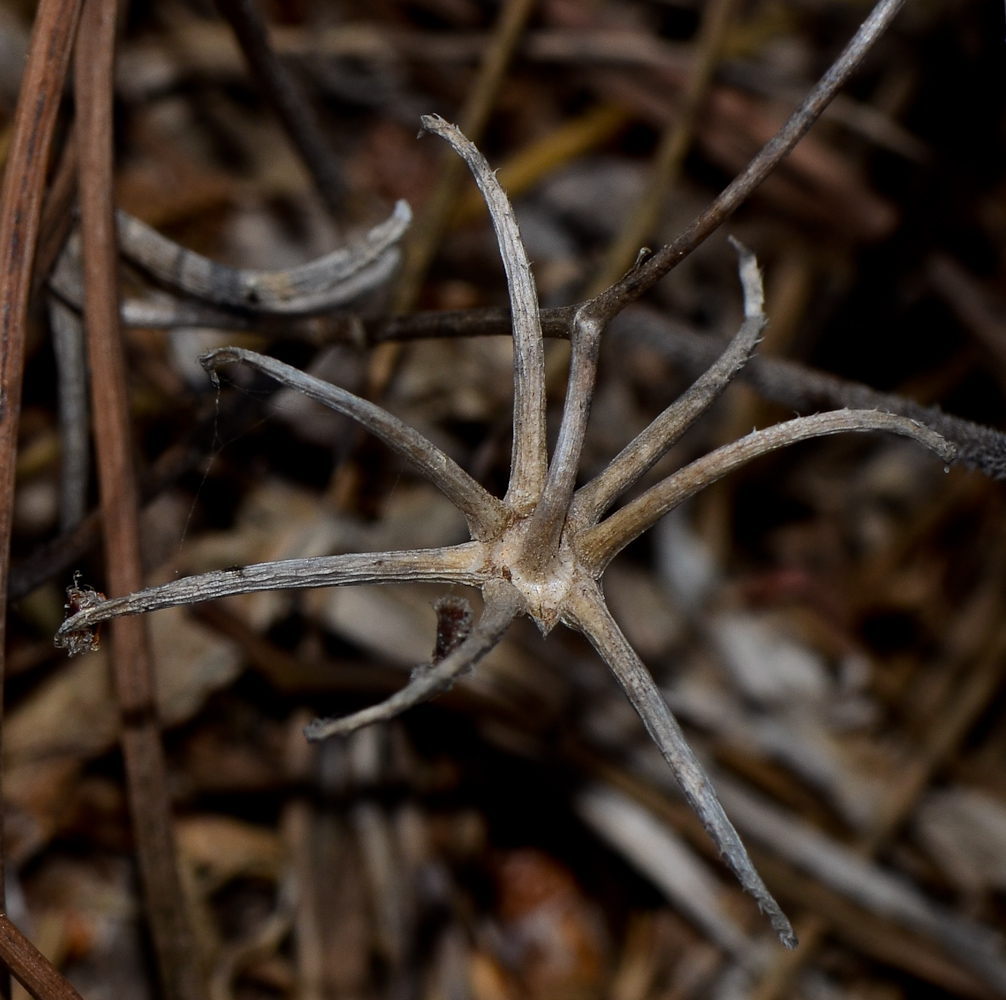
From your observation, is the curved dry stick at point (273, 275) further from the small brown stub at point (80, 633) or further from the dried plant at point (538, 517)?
the small brown stub at point (80, 633)

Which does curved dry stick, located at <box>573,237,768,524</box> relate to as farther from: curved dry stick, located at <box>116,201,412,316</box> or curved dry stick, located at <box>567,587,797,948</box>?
curved dry stick, located at <box>116,201,412,316</box>

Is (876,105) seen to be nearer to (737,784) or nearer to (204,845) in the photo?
(737,784)

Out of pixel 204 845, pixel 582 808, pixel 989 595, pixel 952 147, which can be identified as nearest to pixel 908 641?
pixel 989 595

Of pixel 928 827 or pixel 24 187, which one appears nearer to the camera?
pixel 24 187

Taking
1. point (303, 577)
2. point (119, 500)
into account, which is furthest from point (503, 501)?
point (119, 500)

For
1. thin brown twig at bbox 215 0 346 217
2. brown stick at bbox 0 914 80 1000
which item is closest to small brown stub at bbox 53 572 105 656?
brown stick at bbox 0 914 80 1000

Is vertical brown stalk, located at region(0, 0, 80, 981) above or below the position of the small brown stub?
above

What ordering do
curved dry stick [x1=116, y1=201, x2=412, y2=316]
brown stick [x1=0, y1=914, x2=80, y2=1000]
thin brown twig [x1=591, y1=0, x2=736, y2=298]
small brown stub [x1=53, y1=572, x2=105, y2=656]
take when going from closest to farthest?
small brown stub [x1=53, y1=572, x2=105, y2=656] < brown stick [x1=0, y1=914, x2=80, y2=1000] < curved dry stick [x1=116, y1=201, x2=412, y2=316] < thin brown twig [x1=591, y1=0, x2=736, y2=298]

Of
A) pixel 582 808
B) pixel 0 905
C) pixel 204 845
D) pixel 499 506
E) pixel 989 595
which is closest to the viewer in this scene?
pixel 499 506
